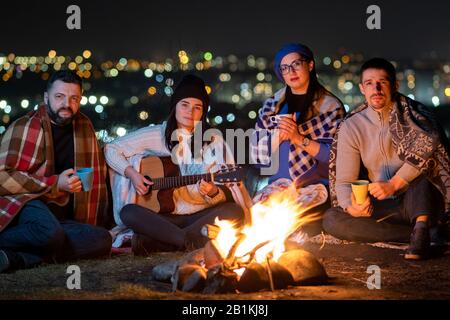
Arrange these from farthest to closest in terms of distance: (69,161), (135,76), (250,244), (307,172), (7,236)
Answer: (135,76), (307,172), (69,161), (7,236), (250,244)

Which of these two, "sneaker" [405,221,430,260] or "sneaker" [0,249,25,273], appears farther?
"sneaker" [405,221,430,260]

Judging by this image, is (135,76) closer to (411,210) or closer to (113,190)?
(113,190)

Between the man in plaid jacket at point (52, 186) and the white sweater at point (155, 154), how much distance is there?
14 cm

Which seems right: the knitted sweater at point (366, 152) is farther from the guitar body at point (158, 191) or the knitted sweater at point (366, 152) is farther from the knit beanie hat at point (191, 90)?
the guitar body at point (158, 191)

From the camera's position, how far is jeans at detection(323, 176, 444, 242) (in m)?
6.29

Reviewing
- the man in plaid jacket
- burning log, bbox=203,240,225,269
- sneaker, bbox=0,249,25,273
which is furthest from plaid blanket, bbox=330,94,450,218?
sneaker, bbox=0,249,25,273

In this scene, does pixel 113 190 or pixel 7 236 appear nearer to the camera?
pixel 7 236

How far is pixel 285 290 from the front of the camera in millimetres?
5039

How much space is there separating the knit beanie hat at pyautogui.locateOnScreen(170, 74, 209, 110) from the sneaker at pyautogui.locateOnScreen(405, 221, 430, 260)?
2069 millimetres

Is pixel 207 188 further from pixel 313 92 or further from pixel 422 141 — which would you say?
pixel 422 141

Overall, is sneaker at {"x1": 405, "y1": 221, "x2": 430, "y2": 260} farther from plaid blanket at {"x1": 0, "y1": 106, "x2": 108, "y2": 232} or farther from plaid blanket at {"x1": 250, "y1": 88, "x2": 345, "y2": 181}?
plaid blanket at {"x1": 0, "y1": 106, "x2": 108, "y2": 232}
